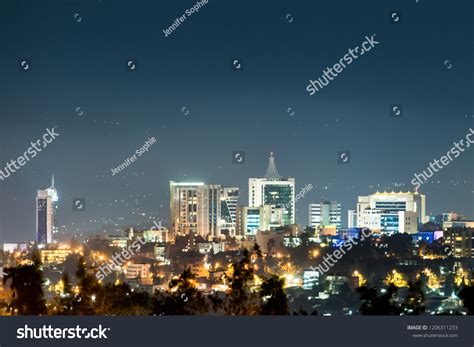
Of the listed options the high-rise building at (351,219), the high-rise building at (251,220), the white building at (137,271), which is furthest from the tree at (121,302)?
the high-rise building at (351,219)

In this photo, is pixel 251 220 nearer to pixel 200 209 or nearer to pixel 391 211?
pixel 200 209

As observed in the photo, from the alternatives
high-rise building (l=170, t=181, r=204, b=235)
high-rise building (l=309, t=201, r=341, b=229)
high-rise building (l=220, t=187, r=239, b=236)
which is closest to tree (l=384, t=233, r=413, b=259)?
high-rise building (l=309, t=201, r=341, b=229)

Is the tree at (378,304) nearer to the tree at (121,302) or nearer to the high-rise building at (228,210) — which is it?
the tree at (121,302)

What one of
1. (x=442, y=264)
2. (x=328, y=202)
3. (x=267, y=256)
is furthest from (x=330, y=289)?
(x=328, y=202)

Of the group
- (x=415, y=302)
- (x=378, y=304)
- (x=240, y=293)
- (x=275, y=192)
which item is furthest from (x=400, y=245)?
(x=378, y=304)

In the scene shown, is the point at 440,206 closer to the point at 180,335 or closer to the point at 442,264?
the point at 442,264
